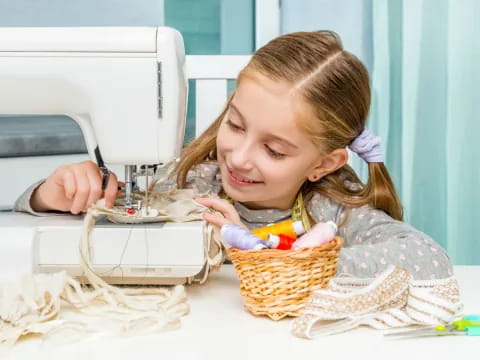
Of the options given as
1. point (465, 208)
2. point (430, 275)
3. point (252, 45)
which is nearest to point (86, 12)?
point (252, 45)

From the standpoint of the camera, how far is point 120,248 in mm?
1017

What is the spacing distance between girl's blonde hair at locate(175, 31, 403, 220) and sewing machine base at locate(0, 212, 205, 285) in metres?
0.30

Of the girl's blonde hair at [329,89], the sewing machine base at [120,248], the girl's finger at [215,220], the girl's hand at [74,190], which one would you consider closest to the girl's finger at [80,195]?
the girl's hand at [74,190]

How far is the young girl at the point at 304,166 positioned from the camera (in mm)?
1125

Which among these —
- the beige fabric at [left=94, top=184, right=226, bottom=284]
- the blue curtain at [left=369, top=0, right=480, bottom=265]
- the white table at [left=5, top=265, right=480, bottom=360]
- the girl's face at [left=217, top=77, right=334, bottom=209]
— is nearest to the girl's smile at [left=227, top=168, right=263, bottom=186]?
the girl's face at [left=217, top=77, right=334, bottom=209]

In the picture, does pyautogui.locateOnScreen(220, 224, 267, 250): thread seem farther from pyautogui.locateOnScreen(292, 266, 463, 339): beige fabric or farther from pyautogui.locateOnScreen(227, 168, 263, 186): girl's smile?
pyautogui.locateOnScreen(227, 168, 263, 186): girl's smile

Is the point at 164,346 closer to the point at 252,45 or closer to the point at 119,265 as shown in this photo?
the point at 119,265

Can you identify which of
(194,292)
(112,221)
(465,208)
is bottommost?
(465,208)

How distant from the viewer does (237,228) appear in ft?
3.20

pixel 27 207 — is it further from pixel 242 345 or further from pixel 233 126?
pixel 242 345

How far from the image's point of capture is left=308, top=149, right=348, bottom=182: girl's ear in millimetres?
1288

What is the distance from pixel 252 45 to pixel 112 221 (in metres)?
1.34

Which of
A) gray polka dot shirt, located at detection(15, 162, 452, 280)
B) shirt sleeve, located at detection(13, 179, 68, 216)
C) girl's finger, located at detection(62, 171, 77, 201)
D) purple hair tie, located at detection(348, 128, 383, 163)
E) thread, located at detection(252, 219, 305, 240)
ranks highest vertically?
purple hair tie, located at detection(348, 128, 383, 163)

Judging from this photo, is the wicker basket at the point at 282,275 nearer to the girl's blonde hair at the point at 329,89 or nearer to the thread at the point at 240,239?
the thread at the point at 240,239
